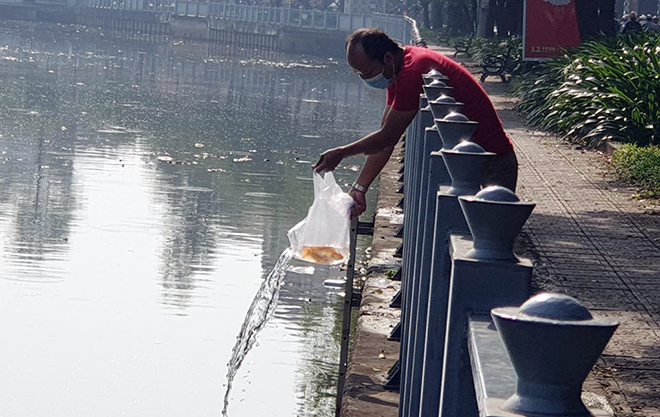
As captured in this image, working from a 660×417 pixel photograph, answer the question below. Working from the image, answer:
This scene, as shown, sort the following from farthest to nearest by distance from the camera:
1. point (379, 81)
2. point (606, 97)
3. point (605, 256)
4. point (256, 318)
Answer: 1. point (606, 97)
2. point (605, 256)
3. point (256, 318)
4. point (379, 81)

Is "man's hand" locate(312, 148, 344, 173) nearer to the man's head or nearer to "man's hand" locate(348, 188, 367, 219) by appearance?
"man's hand" locate(348, 188, 367, 219)

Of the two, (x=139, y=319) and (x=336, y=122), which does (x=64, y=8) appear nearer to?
(x=336, y=122)

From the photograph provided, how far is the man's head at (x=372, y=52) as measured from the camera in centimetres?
593

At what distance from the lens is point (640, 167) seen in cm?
1223

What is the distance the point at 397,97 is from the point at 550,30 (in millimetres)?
16404

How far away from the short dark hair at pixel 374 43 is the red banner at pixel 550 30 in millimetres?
15800

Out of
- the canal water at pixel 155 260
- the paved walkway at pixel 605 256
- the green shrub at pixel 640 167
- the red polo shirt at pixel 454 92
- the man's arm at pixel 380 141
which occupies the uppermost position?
the red polo shirt at pixel 454 92

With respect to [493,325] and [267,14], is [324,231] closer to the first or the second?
[493,325]

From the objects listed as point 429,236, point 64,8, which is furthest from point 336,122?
point 64,8

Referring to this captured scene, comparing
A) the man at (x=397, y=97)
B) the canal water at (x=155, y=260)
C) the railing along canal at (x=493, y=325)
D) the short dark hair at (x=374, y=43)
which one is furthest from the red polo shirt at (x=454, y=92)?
the railing along canal at (x=493, y=325)

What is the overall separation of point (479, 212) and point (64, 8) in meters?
93.8


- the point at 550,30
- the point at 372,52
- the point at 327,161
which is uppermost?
the point at 550,30

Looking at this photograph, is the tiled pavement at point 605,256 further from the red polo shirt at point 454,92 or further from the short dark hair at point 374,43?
the short dark hair at point 374,43

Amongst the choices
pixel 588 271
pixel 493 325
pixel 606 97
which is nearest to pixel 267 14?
pixel 606 97
